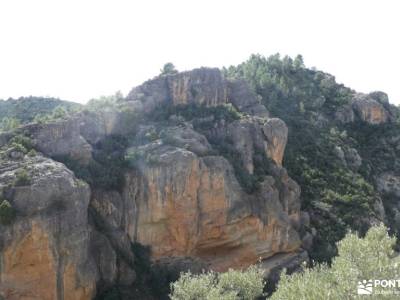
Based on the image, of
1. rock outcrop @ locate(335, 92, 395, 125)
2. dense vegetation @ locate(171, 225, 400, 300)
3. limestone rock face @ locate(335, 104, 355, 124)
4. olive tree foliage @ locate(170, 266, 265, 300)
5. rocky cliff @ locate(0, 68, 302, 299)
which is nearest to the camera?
dense vegetation @ locate(171, 225, 400, 300)

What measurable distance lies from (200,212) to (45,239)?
571 inches

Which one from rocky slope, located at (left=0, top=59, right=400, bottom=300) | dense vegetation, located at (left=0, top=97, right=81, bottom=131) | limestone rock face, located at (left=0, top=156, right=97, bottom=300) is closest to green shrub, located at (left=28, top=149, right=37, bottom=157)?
rocky slope, located at (left=0, top=59, right=400, bottom=300)

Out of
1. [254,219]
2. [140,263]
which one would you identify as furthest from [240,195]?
[140,263]

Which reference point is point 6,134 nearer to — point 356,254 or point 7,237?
point 7,237

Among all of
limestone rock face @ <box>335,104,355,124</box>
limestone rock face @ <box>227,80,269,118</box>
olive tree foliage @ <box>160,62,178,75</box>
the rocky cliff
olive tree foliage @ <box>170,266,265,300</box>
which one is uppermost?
olive tree foliage @ <box>160,62,178,75</box>

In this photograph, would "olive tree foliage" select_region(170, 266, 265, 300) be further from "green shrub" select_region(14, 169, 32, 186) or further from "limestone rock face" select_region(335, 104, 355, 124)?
"limestone rock face" select_region(335, 104, 355, 124)

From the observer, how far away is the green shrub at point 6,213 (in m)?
30.7

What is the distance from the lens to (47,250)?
31.7 m

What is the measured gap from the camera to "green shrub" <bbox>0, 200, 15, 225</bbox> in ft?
101

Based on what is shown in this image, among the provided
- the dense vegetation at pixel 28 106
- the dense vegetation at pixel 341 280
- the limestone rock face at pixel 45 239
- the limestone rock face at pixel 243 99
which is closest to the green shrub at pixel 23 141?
the limestone rock face at pixel 45 239

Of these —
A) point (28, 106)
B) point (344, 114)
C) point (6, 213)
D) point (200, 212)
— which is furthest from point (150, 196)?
point (344, 114)

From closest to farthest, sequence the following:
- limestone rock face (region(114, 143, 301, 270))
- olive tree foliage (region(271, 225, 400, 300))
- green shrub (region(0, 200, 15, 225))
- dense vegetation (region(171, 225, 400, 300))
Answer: olive tree foliage (region(271, 225, 400, 300)) < dense vegetation (region(171, 225, 400, 300)) < green shrub (region(0, 200, 15, 225)) < limestone rock face (region(114, 143, 301, 270))

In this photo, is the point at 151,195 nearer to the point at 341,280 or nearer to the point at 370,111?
the point at 341,280

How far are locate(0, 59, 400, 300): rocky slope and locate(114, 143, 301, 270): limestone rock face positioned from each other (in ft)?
0.29
